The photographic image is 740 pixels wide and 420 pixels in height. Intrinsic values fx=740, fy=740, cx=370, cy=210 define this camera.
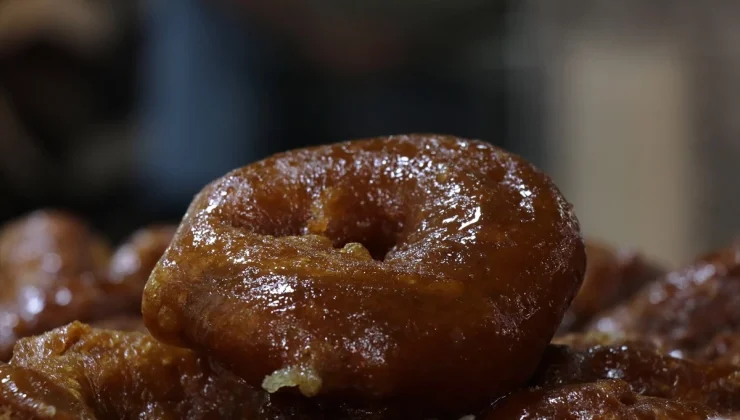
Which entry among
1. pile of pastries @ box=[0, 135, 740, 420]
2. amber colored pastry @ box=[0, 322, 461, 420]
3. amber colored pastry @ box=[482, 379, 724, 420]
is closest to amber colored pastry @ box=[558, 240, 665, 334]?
pile of pastries @ box=[0, 135, 740, 420]

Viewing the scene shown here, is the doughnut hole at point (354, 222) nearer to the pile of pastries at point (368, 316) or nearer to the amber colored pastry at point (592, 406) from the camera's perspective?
the pile of pastries at point (368, 316)

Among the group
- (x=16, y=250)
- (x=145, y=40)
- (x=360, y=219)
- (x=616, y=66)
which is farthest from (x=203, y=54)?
(x=360, y=219)

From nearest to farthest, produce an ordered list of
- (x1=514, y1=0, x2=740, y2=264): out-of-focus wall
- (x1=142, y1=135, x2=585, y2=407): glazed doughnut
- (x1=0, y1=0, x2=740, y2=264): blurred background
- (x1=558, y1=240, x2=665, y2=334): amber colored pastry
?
(x1=142, y1=135, x2=585, y2=407): glazed doughnut → (x1=558, y1=240, x2=665, y2=334): amber colored pastry → (x1=0, y1=0, x2=740, y2=264): blurred background → (x1=514, y1=0, x2=740, y2=264): out-of-focus wall

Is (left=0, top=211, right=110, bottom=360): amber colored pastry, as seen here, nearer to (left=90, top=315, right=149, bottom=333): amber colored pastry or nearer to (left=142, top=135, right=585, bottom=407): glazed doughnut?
(left=90, top=315, right=149, bottom=333): amber colored pastry

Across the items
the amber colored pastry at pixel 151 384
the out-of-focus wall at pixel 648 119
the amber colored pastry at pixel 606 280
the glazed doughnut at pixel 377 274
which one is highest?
the glazed doughnut at pixel 377 274

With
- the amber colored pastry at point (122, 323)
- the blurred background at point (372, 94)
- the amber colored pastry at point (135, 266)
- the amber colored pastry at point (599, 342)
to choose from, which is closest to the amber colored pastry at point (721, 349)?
the amber colored pastry at point (599, 342)

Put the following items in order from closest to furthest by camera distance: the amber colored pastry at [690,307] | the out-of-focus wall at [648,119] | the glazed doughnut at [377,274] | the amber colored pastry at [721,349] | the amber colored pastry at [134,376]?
the glazed doughnut at [377,274], the amber colored pastry at [134,376], the amber colored pastry at [721,349], the amber colored pastry at [690,307], the out-of-focus wall at [648,119]
